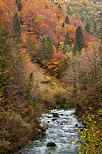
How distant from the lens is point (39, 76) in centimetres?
4741

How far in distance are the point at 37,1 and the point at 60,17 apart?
1633cm

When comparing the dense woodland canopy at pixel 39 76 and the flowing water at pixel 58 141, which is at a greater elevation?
the dense woodland canopy at pixel 39 76

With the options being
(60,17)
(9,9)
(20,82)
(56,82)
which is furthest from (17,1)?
(20,82)

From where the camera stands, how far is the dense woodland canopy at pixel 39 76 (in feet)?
43.1

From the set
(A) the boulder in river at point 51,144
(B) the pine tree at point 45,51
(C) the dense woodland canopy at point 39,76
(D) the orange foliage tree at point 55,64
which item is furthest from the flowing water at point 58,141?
(B) the pine tree at point 45,51

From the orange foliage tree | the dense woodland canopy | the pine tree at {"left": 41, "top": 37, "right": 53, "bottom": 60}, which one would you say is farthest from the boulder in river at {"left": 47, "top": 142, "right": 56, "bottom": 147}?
the pine tree at {"left": 41, "top": 37, "right": 53, "bottom": 60}

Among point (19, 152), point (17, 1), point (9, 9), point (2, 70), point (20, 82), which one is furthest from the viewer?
point (17, 1)

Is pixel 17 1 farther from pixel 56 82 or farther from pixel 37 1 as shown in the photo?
pixel 56 82

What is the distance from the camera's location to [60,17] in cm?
10462

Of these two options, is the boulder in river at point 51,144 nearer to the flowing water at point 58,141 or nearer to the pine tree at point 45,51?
the flowing water at point 58,141

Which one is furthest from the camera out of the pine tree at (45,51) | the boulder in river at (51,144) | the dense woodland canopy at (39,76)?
the pine tree at (45,51)

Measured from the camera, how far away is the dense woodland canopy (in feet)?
43.1

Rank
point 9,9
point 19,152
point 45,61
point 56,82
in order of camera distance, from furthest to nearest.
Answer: point 9,9 → point 45,61 → point 56,82 → point 19,152

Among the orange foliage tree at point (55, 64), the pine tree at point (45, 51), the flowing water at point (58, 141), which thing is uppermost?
the pine tree at point (45, 51)
